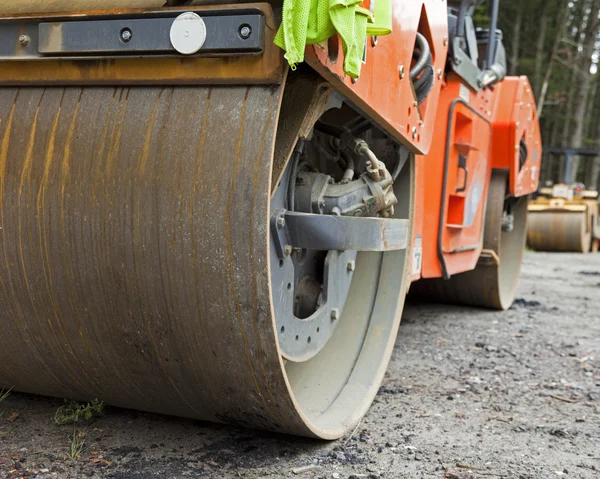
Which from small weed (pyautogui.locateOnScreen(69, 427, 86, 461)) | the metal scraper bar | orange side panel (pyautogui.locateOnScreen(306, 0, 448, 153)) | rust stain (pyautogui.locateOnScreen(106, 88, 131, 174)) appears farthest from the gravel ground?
the metal scraper bar

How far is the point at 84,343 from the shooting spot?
2.00 metres

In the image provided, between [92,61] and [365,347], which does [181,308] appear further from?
[365,347]

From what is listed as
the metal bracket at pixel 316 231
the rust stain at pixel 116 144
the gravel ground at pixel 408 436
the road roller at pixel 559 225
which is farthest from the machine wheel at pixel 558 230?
the rust stain at pixel 116 144


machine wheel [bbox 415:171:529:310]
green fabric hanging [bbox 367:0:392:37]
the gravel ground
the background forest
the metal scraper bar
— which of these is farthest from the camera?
the background forest

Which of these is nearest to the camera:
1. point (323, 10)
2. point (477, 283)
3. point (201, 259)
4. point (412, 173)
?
point (323, 10)

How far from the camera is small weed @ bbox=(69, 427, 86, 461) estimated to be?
2.17 meters

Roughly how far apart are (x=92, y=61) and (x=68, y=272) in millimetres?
519

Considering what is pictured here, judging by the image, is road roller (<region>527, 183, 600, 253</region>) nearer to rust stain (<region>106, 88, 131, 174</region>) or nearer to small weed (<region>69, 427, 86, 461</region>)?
small weed (<region>69, 427, 86, 461</region>)

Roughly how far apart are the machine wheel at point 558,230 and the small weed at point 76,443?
36.0 feet

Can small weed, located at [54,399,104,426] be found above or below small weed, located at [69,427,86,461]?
above

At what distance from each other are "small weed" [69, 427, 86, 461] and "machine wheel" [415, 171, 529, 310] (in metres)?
3.04

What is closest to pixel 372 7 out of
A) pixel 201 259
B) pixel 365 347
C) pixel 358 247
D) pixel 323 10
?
pixel 323 10

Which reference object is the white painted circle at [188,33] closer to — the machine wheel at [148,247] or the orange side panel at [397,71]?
the machine wheel at [148,247]

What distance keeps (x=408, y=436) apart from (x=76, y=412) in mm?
1088
